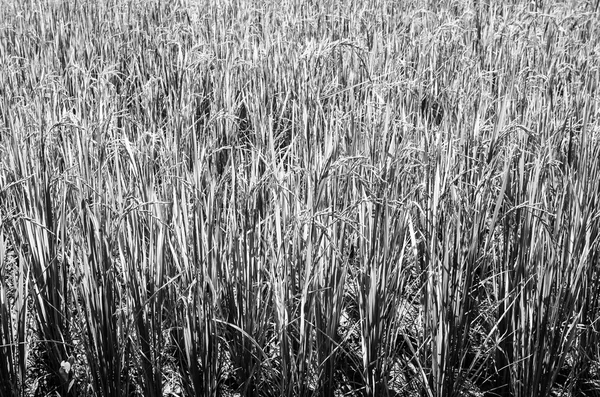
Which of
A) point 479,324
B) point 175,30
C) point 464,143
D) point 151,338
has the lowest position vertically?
point 479,324

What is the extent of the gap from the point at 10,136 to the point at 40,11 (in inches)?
85.7

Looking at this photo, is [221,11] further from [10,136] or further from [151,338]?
[151,338]

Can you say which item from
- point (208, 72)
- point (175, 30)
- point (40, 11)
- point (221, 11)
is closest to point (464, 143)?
point (208, 72)

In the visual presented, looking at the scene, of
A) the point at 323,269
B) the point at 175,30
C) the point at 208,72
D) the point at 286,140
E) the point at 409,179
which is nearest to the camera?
the point at 323,269

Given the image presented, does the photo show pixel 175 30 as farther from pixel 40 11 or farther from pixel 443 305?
pixel 443 305

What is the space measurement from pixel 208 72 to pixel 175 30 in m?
0.59

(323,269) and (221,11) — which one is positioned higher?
(221,11)

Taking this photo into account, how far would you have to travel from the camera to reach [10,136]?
2.70 m

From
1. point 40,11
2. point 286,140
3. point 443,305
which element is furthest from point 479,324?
point 40,11

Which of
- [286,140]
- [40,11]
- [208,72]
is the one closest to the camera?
[286,140]

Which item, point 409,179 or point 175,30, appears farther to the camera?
point 175,30

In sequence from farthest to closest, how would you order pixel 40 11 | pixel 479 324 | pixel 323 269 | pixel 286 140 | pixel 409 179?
pixel 40 11
pixel 286 140
pixel 409 179
pixel 479 324
pixel 323 269

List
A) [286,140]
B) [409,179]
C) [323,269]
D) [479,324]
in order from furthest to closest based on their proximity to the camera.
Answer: [286,140] < [409,179] < [479,324] < [323,269]

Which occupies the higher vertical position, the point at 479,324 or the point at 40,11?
the point at 40,11
